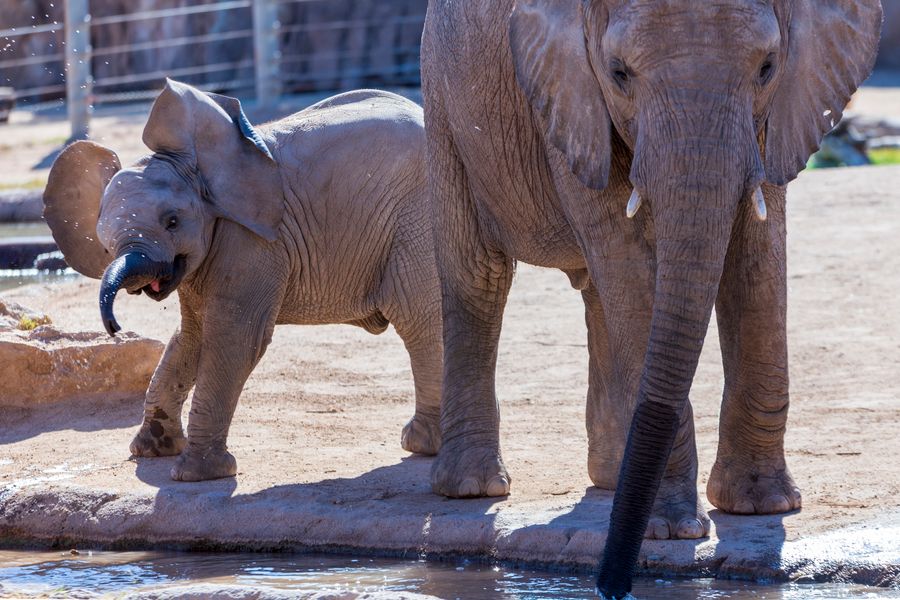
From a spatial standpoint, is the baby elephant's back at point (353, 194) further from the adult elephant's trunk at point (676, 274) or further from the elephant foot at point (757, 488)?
the adult elephant's trunk at point (676, 274)

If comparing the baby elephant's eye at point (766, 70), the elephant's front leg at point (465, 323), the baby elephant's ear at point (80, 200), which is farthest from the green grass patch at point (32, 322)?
the baby elephant's eye at point (766, 70)

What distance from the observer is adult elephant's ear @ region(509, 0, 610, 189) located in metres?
4.63

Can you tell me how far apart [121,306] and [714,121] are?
590 cm

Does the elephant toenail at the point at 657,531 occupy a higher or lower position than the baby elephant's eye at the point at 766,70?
lower

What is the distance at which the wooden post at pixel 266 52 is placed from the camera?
701 inches

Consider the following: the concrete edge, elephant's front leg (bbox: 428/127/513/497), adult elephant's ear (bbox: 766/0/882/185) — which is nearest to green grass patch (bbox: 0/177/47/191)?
the concrete edge

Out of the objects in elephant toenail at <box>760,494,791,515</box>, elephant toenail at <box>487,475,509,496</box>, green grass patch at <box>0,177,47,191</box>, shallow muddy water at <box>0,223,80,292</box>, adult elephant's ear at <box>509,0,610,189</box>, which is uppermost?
adult elephant's ear at <box>509,0,610,189</box>

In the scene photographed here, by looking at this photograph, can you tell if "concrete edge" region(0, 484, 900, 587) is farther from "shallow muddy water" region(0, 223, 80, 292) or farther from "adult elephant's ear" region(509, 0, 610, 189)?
"shallow muddy water" region(0, 223, 80, 292)

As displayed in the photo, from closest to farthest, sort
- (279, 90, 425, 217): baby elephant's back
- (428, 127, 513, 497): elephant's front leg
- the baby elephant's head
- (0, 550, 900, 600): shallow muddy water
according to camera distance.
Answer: (0, 550, 900, 600): shallow muddy water
(428, 127, 513, 497): elephant's front leg
the baby elephant's head
(279, 90, 425, 217): baby elephant's back

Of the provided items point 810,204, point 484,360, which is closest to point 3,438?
point 484,360

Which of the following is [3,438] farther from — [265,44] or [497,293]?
[265,44]

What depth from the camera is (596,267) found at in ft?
15.9

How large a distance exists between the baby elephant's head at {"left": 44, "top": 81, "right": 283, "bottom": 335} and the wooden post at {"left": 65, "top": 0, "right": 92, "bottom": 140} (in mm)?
9870

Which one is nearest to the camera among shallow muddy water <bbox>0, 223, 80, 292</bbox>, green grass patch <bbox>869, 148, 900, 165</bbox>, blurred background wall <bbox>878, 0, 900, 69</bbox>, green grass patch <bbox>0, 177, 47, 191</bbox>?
shallow muddy water <bbox>0, 223, 80, 292</bbox>
